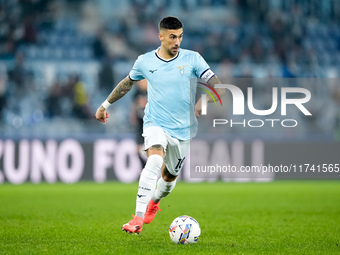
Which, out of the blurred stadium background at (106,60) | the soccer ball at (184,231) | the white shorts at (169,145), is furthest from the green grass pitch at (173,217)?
the blurred stadium background at (106,60)

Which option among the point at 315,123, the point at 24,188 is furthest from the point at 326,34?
the point at 24,188

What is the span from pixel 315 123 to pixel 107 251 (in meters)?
10.9

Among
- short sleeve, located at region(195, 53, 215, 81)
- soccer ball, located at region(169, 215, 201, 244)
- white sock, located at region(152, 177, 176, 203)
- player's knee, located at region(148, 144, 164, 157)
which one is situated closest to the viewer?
soccer ball, located at region(169, 215, 201, 244)

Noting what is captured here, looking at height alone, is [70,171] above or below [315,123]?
below

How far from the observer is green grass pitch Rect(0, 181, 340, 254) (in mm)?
5832

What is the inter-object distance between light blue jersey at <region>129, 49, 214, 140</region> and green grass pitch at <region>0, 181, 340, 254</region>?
1183 millimetres

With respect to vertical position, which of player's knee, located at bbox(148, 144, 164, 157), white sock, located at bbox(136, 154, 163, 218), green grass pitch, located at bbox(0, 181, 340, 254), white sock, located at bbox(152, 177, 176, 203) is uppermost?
player's knee, located at bbox(148, 144, 164, 157)

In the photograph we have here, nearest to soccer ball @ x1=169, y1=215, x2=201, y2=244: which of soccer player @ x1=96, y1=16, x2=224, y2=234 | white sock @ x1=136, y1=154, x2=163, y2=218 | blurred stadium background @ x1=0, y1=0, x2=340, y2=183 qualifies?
white sock @ x1=136, y1=154, x2=163, y2=218

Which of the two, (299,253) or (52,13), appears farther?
(52,13)

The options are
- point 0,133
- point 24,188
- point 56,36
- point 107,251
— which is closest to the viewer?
point 107,251

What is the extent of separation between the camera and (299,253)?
5.54 m

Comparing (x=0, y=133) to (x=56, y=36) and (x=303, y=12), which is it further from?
(x=303, y=12)
